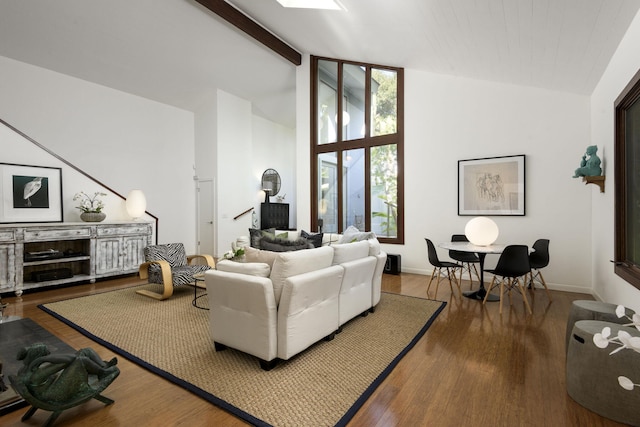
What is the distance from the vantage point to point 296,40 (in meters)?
6.41

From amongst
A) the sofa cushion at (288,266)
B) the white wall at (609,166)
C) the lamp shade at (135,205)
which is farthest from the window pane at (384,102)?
the lamp shade at (135,205)

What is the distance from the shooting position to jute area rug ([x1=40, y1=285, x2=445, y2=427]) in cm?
191

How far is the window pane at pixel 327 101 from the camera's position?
6988mm

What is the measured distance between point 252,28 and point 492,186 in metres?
5.04

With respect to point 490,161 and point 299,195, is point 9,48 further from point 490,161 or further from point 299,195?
point 490,161

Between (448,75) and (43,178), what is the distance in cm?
687

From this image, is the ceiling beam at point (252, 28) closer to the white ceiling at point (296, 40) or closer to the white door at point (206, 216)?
the white ceiling at point (296, 40)

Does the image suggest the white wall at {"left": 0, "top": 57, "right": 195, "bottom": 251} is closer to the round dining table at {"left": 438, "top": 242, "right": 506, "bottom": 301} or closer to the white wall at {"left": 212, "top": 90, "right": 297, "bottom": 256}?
the white wall at {"left": 212, "top": 90, "right": 297, "bottom": 256}

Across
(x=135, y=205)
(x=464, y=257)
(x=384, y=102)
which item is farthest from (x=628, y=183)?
(x=135, y=205)

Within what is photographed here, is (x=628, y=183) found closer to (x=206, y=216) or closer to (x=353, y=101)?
(x=353, y=101)

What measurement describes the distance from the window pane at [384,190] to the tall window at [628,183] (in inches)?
131

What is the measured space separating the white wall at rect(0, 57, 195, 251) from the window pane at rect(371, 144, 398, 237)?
4494mm

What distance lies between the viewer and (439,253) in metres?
5.57

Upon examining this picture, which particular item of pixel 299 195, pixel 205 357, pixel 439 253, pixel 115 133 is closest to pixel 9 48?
pixel 115 133
